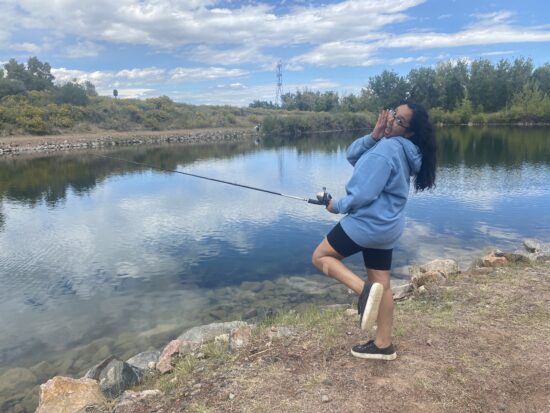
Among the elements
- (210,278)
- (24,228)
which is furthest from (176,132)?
(210,278)

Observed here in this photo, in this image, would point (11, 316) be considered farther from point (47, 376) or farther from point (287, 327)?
point (287, 327)

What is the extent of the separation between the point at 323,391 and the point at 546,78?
9404 centimetres

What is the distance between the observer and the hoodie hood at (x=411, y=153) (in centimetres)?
343

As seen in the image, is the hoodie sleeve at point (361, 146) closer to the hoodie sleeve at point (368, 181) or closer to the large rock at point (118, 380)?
the hoodie sleeve at point (368, 181)

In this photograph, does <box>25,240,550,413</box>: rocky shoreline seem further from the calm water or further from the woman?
the woman

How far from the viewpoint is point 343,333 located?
15.4 ft

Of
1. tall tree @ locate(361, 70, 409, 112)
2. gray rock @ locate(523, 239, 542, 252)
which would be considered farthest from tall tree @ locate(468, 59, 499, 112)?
gray rock @ locate(523, 239, 542, 252)

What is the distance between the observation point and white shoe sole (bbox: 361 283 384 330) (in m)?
3.47

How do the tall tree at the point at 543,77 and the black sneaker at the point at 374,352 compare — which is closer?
the black sneaker at the point at 374,352

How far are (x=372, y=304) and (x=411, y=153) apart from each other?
1.21 metres

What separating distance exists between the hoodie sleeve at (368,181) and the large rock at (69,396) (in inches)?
121

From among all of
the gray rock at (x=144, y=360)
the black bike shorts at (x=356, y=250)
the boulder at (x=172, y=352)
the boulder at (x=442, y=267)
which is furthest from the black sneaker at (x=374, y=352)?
the boulder at (x=442, y=267)

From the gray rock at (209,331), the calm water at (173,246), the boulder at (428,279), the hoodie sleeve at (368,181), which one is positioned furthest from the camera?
the calm water at (173,246)

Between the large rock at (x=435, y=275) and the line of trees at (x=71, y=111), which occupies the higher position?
the line of trees at (x=71, y=111)
